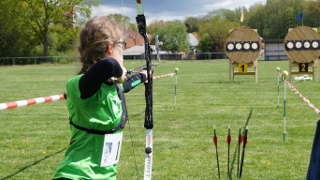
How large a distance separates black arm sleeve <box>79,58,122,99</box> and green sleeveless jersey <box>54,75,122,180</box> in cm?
5

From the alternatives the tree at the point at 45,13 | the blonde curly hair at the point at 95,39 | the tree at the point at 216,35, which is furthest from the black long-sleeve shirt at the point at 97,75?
the tree at the point at 216,35

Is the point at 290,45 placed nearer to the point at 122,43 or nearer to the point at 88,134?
the point at 122,43

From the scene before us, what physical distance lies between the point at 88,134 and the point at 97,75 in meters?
0.40

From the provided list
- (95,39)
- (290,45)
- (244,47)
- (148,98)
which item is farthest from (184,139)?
(290,45)

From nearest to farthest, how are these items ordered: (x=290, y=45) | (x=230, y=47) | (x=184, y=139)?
(x=184, y=139) → (x=290, y=45) → (x=230, y=47)

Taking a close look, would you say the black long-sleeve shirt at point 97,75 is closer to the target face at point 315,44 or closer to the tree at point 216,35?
the target face at point 315,44

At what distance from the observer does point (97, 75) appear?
2.72m

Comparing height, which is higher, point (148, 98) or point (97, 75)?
point (97, 75)

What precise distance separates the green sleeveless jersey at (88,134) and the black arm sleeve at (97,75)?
53 millimetres

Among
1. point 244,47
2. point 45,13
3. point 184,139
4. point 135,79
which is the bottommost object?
point 184,139

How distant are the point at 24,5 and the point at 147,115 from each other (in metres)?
56.1

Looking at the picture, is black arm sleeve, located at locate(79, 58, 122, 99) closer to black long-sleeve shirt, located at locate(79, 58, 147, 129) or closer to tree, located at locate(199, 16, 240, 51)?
black long-sleeve shirt, located at locate(79, 58, 147, 129)

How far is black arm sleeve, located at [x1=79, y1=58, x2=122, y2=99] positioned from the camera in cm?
271

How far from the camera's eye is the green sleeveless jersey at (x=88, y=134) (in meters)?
2.80
